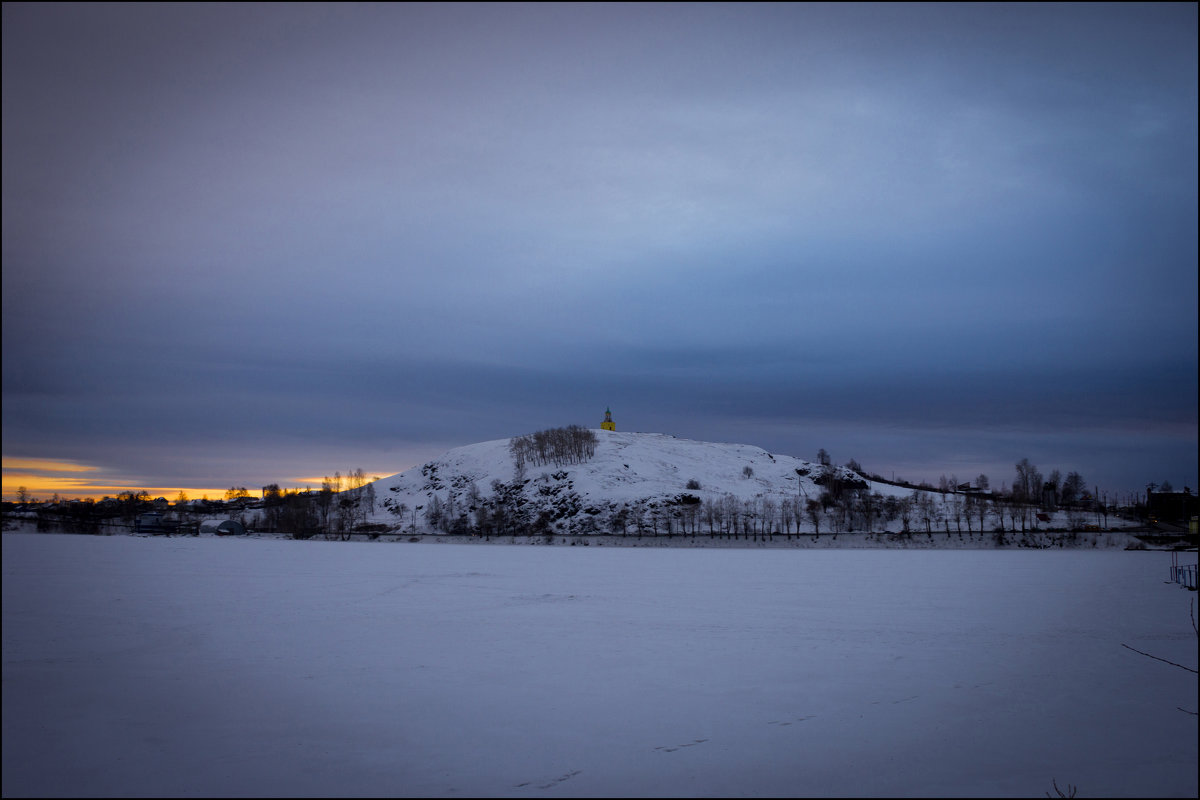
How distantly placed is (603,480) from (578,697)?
473 feet

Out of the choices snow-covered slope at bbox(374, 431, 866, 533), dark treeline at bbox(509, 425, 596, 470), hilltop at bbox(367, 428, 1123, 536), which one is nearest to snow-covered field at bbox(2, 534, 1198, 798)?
hilltop at bbox(367, 428, 1123, 536)

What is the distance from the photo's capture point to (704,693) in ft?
49.2

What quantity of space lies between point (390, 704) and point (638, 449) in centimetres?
17278

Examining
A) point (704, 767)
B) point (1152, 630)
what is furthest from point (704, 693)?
point (1152, 630)

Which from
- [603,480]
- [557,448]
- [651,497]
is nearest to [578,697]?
[651,497]

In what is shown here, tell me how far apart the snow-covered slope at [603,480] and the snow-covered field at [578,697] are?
4473 inches

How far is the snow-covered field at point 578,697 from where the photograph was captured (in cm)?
1048

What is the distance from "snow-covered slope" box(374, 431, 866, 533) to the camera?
149 meters

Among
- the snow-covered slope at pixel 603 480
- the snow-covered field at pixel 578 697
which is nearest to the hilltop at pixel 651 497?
the snow-covered slope at pixel 603 480

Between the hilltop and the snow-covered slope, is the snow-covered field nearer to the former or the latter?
the hilltop

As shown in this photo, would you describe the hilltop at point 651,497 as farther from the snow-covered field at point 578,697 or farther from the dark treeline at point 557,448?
the snow-covered field at point 578,697

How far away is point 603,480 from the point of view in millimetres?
158250

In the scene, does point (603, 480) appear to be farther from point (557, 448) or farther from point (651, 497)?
point (557, 448)

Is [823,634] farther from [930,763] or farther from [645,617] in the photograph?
[930,763]
